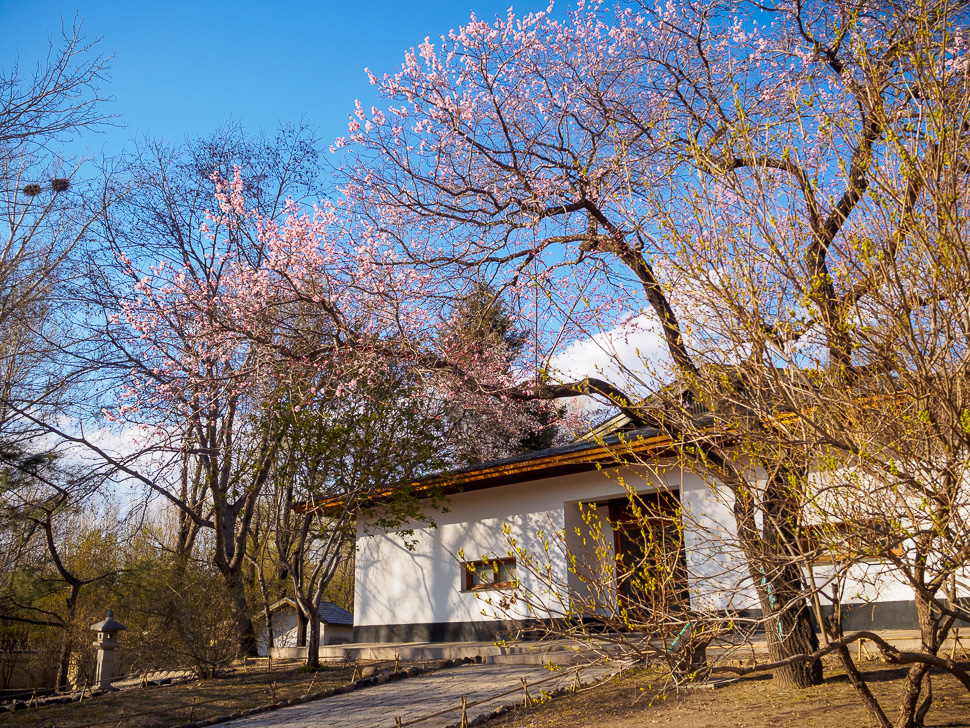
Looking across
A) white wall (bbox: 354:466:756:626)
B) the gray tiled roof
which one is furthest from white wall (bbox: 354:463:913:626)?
the gray tiled roof

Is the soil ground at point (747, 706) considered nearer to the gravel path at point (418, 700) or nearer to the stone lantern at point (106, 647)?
the gravel path at point (418, 700)

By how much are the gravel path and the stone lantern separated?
4.50 meters

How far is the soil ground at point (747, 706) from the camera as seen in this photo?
18.0 feet

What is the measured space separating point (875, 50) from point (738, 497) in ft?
14.0

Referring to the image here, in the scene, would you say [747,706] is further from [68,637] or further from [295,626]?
[295,626]

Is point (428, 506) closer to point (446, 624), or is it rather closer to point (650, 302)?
point (446, 624)

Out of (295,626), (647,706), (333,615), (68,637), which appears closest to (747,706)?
(647,706)

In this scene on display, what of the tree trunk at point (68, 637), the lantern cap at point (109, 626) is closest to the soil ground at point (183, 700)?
the lantern cap at point (109, 626)

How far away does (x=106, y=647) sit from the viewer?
1141 cm

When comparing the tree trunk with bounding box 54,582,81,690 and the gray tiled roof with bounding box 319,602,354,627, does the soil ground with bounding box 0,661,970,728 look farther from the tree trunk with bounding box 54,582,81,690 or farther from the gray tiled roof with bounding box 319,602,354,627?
the gray tiled roof with bounding box 319,602,354,627

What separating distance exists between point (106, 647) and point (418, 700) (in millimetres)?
6356

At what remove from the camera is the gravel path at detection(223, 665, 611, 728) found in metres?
7.26

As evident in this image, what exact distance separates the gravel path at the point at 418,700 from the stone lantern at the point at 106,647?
14.8 feet

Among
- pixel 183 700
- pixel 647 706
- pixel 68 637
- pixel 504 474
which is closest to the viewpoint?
pixel 647 706
